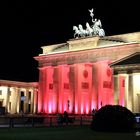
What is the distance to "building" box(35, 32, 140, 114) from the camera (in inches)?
2509

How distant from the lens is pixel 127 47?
2464 inches

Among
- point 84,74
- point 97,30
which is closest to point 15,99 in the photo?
point 84,74

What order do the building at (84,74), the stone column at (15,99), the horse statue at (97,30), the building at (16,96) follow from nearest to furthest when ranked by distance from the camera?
the building at (84,74), the horse statue at (97,30), the building at (16,96), the stone column at (15,99)

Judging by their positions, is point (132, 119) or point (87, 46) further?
point (87, 46)

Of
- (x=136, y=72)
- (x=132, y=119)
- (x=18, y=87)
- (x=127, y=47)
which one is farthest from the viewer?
(x=18, y=87)

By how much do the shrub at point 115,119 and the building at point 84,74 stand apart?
30.2 meters

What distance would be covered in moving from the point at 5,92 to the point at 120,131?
69571mm

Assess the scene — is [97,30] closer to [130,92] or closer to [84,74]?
[84,74]

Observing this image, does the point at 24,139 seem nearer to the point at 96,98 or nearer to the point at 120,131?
the point at 120,131

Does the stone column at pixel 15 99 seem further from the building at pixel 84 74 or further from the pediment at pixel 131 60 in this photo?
the pediment at pixel 131 60

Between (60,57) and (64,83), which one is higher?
(60,57)

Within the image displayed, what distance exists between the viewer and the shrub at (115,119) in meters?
26.0

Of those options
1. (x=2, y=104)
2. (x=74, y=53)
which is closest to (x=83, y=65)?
(x=74, y=53)

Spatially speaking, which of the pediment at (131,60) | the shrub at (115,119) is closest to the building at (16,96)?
the pediment at (131,60)
